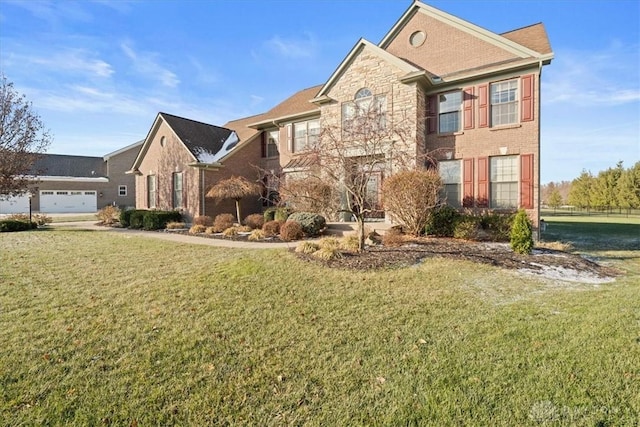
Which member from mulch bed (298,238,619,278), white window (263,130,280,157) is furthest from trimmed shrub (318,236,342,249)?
white window (263,130,280,157)

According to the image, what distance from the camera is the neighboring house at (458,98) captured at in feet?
40.1

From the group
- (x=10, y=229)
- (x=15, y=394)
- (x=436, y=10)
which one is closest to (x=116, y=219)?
(x=10, y=229)

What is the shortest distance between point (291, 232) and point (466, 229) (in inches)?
249

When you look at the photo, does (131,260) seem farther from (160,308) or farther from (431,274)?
(431,274)

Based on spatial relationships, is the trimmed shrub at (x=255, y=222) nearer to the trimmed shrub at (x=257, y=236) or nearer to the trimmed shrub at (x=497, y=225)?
the trimmed shrub at (x=257, y=236)

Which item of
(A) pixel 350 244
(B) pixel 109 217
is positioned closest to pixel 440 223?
(A) pixel 350 244

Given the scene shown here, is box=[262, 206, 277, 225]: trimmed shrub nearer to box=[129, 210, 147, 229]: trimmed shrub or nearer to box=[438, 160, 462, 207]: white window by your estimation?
box=[129, 210, 147, 229]: trimmed shrub

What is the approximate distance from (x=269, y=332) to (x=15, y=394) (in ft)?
8.55

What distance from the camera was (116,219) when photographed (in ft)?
67.6

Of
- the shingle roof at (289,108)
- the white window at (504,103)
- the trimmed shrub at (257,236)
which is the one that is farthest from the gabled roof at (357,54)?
the trimmed shrub at (257,236)

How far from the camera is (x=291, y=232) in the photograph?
12070 millimetres

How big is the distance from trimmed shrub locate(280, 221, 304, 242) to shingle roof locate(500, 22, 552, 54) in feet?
37.4

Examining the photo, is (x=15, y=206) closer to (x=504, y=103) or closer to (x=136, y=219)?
(x=136, y=219)

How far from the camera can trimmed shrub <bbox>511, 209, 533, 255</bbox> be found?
28.2 ft
